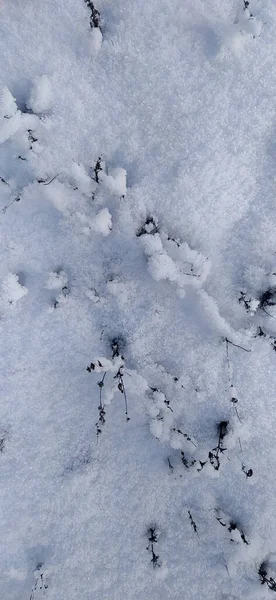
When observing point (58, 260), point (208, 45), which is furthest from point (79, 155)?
point (208, 45)

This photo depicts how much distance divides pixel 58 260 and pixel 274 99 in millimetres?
2497

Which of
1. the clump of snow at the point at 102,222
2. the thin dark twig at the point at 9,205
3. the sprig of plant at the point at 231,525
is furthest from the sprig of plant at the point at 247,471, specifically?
the thin dark twig at the point at 9,205

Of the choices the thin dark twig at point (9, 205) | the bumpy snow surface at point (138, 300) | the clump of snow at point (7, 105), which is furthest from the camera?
the thin dark twig at point (9, 205)

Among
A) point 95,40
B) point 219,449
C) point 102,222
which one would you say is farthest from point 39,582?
point 95,40

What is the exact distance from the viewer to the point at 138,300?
13.1ft

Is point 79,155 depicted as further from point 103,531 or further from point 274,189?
point 103,531

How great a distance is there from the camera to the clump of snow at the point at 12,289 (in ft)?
12.8

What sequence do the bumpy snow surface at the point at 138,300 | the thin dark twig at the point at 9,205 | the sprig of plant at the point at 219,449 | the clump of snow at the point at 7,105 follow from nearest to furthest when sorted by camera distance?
the clump of snow at the point at 7,105 < the bumpy snow surface at the point at 138,300 < the thin dark twig at the point at 9,205 < the sprig of plant at the point at 219,449

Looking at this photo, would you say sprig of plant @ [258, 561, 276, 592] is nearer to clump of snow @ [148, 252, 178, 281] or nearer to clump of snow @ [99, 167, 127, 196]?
clump of snow @ [148, 252, 178, 281]

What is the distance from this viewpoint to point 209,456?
407cm

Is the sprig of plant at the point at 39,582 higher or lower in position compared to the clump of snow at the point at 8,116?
lower

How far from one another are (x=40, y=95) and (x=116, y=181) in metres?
1.01

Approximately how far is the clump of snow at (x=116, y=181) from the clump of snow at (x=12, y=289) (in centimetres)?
121

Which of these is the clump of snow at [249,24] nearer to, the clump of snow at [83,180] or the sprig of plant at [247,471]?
the clump of snow at [83,180]
